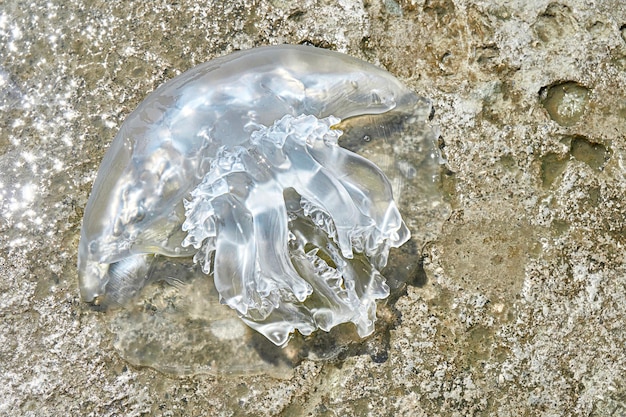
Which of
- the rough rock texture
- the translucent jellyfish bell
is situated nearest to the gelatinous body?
the translucent jellyfish bell

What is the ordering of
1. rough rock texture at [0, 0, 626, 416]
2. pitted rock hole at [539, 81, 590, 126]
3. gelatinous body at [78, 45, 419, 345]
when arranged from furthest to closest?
pitted rock hole at [539, 81, 590, 126]
rough rock texture at [0, 0, 626, 416]
gelatinous body at [78, 45, 419, 345]

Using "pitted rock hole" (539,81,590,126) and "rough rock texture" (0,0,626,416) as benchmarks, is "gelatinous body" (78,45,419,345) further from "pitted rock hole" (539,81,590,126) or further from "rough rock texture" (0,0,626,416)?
"pitted rock hole" (539,81,590,126)

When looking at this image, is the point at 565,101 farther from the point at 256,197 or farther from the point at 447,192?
the point at 256,197

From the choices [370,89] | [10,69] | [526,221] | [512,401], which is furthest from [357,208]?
[10,69]

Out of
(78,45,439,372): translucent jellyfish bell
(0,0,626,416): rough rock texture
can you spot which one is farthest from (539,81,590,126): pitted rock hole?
(78,45,439,372): translucent jellyfish bell

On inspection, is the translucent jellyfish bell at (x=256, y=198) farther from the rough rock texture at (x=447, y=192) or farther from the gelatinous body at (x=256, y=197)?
the rough rock texture at (x=447, y=192)

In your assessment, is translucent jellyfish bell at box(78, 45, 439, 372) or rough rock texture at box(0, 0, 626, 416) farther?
rough rock texture at box(0, 0, 626, 416)

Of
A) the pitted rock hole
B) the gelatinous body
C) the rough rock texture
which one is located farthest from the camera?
the pitted rock hole
